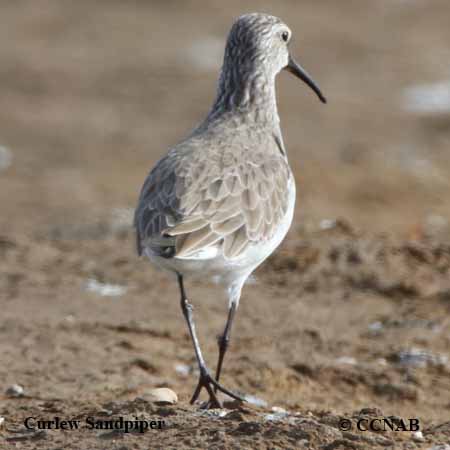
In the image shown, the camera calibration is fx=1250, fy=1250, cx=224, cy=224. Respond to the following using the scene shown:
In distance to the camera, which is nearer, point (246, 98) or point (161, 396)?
point (161, 396)

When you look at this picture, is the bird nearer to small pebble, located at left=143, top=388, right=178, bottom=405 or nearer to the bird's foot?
the bird's foot

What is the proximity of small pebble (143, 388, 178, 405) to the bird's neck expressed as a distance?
180 cm

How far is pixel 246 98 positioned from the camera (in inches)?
308

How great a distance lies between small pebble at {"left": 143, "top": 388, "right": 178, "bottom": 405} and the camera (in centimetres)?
663

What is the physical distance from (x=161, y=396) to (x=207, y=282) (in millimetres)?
3110

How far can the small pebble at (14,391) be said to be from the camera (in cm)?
714

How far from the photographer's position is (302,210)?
1228cm

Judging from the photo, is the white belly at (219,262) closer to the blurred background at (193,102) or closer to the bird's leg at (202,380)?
the bird's leg at (202,380)

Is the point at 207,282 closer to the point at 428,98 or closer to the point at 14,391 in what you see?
the point at 14,391

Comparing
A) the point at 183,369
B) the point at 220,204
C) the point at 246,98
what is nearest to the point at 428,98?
the point at 246,98


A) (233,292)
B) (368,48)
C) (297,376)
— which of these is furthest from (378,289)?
(368,48)

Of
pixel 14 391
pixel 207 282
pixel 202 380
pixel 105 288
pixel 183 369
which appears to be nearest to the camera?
pixel 202 380

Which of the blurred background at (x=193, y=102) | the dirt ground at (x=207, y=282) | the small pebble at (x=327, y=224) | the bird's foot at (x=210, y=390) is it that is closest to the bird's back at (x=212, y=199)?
the bird's foot at (x=210, y=390)

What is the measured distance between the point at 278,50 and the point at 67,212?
5.12 meters
